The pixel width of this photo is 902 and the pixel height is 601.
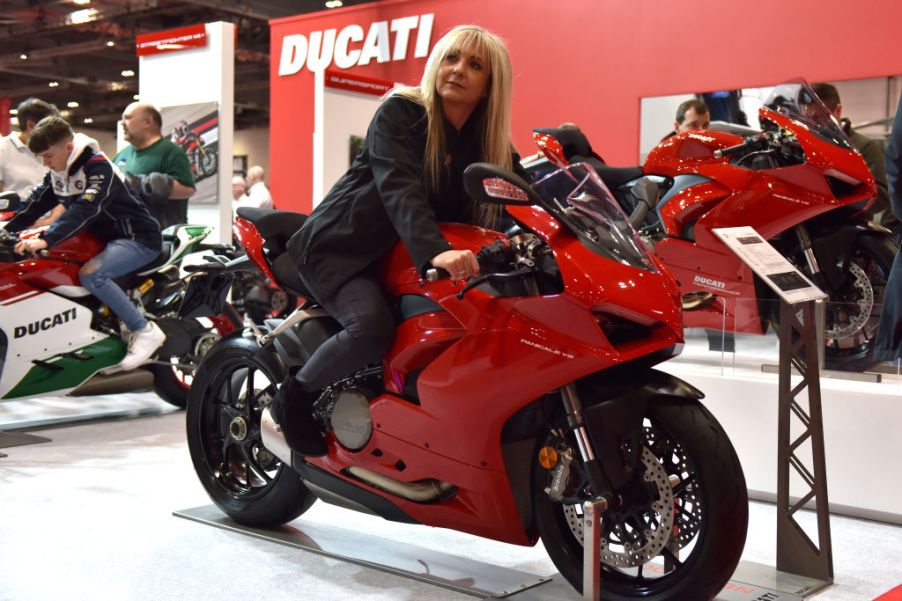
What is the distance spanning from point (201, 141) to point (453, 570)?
20.7ft

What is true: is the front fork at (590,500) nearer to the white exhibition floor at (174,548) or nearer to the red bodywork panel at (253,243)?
the white exhibition floor at (174,548)

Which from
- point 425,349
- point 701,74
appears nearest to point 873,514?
point 425,349

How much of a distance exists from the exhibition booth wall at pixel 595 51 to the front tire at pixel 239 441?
445cm

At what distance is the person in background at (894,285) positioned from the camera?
129 inches

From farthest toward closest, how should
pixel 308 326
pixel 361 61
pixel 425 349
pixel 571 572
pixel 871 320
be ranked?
pixel 361 61 < pixel 871 320 < pixel 308 326 < pixel 425 349 < pixel 571 572

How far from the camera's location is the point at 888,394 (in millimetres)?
3764

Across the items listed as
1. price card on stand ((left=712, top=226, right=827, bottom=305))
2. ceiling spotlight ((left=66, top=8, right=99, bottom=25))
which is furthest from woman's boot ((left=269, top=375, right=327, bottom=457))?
ceiling spotlight ((left=66, top=8, right=99, bottom=25))

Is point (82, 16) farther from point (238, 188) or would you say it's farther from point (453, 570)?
point (453, 570)

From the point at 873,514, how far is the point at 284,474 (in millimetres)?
2158

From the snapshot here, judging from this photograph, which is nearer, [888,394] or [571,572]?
[571,572]

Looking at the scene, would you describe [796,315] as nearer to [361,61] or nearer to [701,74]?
[701,74]

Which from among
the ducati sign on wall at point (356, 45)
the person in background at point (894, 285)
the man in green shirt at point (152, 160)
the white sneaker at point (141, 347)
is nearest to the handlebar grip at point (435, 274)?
the person in background at point (894, 285)

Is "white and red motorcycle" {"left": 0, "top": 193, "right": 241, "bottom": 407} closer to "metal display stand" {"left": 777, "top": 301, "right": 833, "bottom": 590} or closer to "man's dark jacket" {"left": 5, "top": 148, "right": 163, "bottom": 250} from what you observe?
"man's dark jacket" {"left": 5, "top": 148, "right": 163, "bottom": 250}

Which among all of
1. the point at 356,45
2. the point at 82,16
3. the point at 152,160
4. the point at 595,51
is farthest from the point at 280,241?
the point at 82,16
